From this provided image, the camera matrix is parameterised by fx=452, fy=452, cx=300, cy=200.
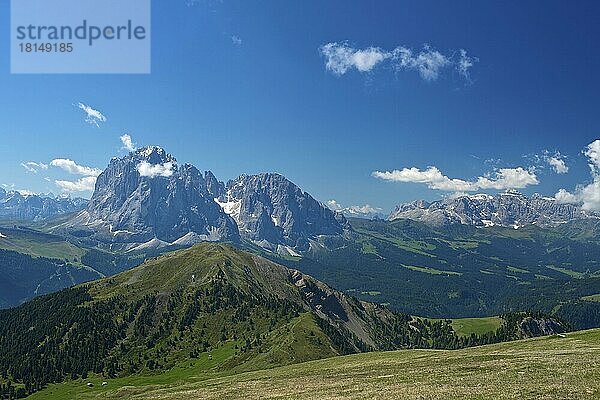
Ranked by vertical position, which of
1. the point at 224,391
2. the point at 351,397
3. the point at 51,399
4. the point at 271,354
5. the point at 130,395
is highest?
the point at 351,397

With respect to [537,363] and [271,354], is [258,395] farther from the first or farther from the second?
[271,354]

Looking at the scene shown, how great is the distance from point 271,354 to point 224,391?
126 meters

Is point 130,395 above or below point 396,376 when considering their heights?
below

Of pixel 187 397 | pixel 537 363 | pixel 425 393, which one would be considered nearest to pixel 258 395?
pixel 187 397

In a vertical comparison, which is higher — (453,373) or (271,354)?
(453,373)

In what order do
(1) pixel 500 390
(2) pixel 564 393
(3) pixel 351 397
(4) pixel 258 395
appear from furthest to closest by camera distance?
(4) pixel 258 395 → (3) pixel 351 397 → (1) pixel 500 390 → (2) pixel 564 393

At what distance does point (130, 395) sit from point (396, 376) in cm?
6363

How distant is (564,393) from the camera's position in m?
44.2

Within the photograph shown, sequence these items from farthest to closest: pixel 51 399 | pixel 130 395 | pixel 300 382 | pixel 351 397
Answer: pixel 51 399
pixel 130 395
pixel 300 382
pixel 351 397

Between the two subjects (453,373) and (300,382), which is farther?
(300,382)

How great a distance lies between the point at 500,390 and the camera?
4772 cm

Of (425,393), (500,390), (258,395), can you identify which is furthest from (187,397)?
(500,390)

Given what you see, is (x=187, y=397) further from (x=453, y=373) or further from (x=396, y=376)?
(x=453, y=373)

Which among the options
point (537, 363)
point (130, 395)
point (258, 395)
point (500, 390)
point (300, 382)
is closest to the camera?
point (500, 390)
